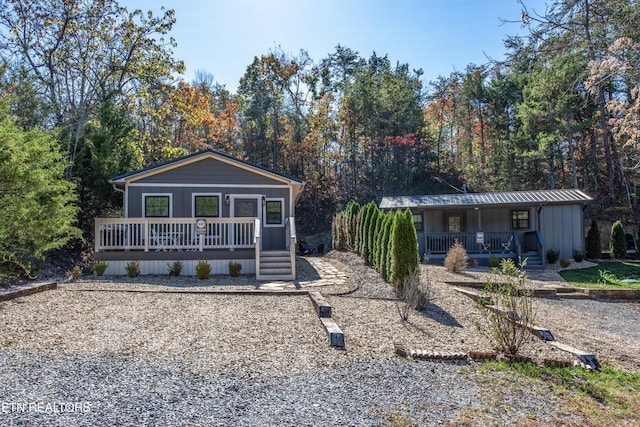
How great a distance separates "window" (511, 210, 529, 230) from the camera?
1966 cm

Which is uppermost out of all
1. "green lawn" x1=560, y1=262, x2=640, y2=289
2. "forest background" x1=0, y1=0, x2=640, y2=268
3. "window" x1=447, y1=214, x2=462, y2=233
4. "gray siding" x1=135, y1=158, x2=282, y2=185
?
"forest background" x1=0, y1=0, x2=640, y2=268

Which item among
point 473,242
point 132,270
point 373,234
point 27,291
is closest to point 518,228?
point 473,242

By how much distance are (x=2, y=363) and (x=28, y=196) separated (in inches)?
196

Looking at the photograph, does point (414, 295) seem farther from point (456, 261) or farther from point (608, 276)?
point (608, 276)

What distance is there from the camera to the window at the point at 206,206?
46.4ft

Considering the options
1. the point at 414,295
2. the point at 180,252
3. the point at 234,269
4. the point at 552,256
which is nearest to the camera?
the point at 414,295

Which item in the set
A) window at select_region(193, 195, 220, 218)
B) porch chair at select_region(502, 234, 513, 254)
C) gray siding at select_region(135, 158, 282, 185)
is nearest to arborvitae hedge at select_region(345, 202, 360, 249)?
gray siding at select_region(135, 158, 282, 185)

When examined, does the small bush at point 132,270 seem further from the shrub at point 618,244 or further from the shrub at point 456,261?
the shrub at point 618,244

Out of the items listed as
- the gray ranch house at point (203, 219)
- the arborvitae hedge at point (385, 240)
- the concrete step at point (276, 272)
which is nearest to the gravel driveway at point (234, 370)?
the arborvitae hedge at point (385, 240)

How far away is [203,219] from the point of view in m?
11.8

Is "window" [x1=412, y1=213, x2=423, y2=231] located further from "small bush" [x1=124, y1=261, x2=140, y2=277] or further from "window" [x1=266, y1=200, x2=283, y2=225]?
"small bush" [x1=124, y1=261, x2=140, y2=277]

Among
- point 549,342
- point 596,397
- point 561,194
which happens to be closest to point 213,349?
point 596,397

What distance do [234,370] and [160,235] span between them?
9.42m

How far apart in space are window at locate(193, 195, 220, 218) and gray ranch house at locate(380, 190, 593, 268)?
8.60m
